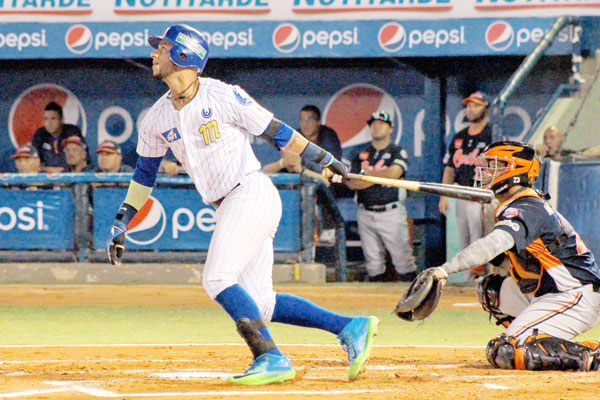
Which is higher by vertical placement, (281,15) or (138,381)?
(281,15)

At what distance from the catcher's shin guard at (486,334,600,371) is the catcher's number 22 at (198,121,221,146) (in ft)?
6.03

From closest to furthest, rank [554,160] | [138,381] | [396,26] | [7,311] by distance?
[138,381] < [7,311] < [554,160] < [396,26]

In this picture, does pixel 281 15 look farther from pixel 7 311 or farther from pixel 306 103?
pixel 7 311

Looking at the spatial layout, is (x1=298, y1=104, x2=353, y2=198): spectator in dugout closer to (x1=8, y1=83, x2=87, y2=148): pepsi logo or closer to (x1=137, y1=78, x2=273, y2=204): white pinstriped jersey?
(x1=8, y1=83, x2=87, y2=148): pepsi logo

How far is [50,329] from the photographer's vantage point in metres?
7.93

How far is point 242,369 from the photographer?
18.6ft

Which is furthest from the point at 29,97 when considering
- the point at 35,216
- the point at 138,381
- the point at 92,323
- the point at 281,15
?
the point at 138,381

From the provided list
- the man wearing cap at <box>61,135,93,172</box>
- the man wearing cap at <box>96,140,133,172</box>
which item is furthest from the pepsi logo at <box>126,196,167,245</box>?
the man wearing cap at <box>61,135,93,172</box>

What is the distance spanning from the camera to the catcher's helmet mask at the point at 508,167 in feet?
18.8

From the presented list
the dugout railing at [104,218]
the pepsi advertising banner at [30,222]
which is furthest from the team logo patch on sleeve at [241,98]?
the pepsi advertising banner at [30,222]

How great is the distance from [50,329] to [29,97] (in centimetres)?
619

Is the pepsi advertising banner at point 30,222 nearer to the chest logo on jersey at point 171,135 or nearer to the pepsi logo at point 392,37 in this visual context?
the pepsi logo at point 392,37

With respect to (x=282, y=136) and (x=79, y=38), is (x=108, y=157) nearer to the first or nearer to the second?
(x=79, y=38)

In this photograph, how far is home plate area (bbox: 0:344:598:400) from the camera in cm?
477
